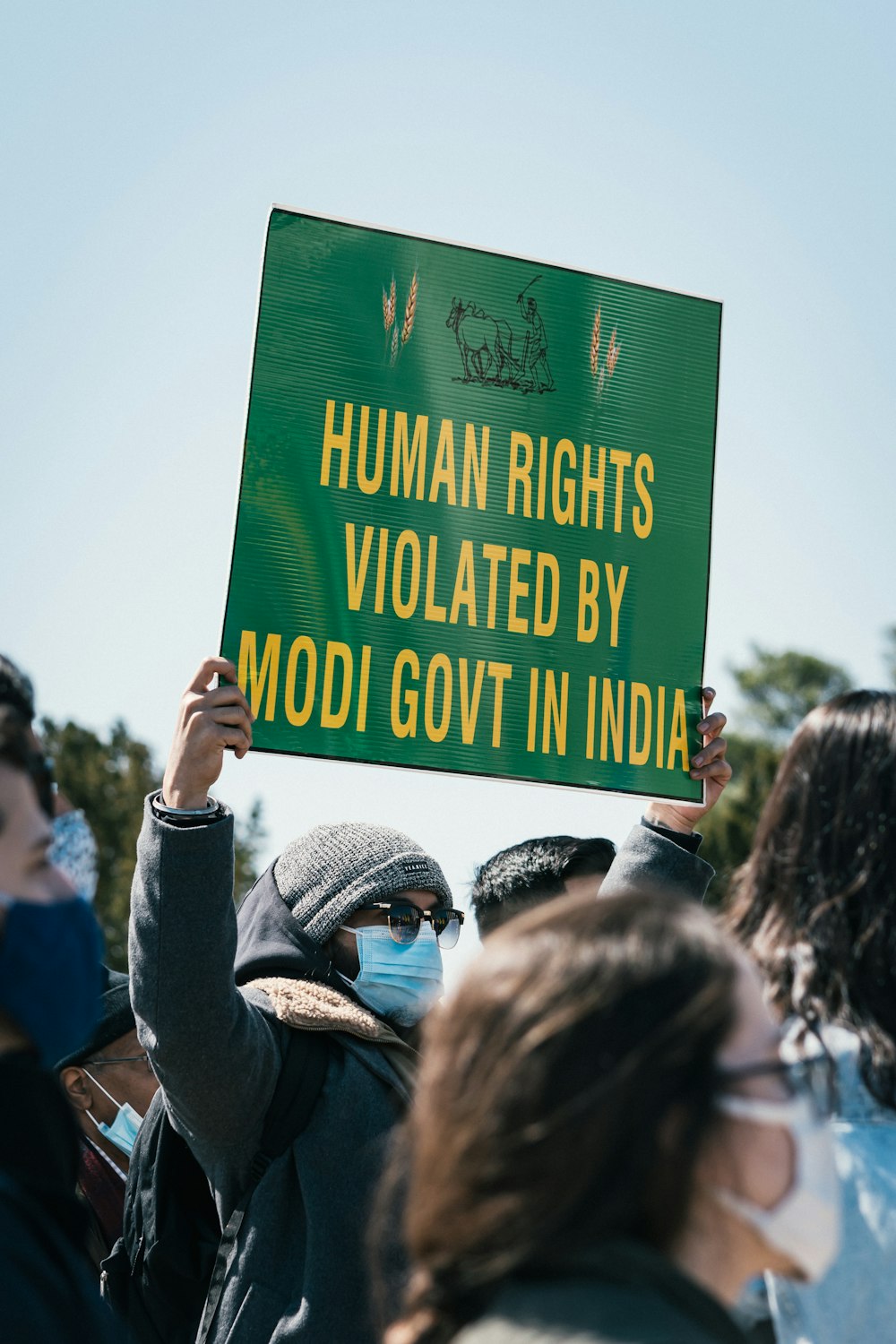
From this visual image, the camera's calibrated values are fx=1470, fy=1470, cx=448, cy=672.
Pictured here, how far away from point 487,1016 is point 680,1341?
30 cm

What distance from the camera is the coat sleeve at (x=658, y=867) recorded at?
3.21 meters

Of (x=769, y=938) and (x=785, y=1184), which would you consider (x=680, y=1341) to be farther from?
(x=769, y=938)

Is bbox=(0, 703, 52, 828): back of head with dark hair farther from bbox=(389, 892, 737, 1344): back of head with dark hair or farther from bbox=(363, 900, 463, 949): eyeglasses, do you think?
bbox=(363, 900, 463, 949): eyeglasses

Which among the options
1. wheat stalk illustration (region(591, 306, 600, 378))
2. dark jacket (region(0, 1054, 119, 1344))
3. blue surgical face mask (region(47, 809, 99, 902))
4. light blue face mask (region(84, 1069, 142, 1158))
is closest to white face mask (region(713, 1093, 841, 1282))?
dark jacket (region(0, 1054, 119, 1344))

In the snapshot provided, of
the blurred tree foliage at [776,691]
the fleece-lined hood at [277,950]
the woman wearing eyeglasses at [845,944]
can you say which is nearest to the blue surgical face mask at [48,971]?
the woman wearing eyeglasses at [845,944]

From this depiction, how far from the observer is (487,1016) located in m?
1.29

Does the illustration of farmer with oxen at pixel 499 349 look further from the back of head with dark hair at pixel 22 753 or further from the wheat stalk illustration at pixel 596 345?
the back of head with dark hair at pixel 22 753

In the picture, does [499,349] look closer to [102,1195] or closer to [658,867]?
[658,867]

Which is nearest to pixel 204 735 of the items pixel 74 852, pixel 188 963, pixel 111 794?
pixel 188 963

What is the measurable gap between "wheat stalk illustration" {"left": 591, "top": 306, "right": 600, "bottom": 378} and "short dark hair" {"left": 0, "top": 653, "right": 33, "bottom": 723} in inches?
80.7

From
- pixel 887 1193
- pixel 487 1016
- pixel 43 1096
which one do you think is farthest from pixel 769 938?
pixel 43 1096

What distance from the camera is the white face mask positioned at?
1306 mm

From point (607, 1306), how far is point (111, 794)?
21.5m

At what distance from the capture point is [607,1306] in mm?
1190
